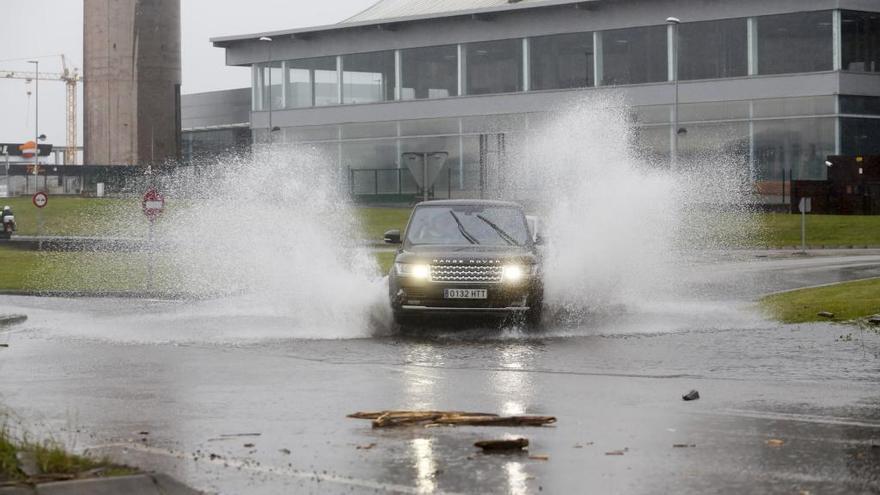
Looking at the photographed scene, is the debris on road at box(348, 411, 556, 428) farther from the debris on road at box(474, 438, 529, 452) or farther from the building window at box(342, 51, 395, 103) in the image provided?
the building window at box(342, 51, 395, 103)

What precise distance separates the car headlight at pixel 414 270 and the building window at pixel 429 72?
192 feet

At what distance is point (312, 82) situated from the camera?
274 ft

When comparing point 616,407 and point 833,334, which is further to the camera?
point 833,334

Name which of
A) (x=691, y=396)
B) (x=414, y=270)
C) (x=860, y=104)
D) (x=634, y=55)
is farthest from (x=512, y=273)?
(x=634, y=55)

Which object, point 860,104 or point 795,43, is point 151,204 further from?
point 860,104

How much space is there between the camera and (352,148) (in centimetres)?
8175

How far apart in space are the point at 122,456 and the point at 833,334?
1138 cm

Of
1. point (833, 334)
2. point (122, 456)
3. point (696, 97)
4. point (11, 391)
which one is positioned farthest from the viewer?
point (696, 97)

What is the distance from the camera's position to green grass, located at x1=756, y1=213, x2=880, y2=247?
53.3m

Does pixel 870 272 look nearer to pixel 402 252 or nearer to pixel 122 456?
pixel 402 252

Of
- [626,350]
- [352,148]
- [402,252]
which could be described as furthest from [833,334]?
[352,148]

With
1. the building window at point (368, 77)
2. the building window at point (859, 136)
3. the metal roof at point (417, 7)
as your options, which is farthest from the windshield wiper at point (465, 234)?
the building window at point (368, 77)

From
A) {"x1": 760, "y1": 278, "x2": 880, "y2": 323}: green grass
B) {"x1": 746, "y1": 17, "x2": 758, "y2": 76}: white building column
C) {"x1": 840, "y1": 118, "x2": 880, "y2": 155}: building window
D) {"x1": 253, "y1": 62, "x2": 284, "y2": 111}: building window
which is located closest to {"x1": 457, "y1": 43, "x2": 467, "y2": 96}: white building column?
{"x1": 253, "y1": 62, "x2": 284, "y2": 111}: building window

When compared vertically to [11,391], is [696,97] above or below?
above
